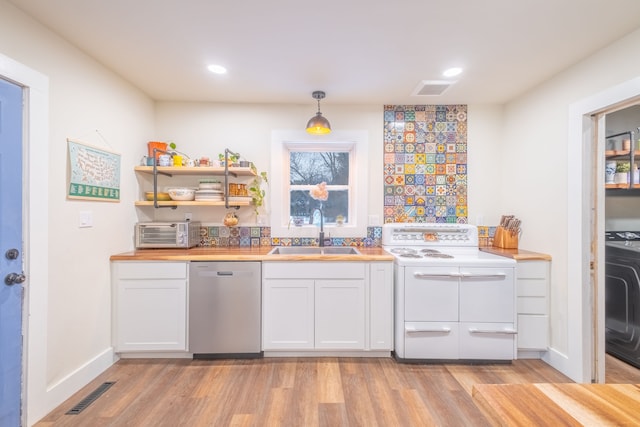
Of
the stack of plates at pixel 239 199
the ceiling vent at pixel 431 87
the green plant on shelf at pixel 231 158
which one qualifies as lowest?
the stack of plates at pixel 239 199

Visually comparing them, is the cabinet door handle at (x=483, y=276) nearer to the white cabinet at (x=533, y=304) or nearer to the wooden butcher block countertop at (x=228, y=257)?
the white cabinet at (x=533, y=304)

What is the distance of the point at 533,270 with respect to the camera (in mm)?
2344

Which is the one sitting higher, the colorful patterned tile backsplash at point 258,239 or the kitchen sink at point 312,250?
the colorful patterned tile backsplash at point 258,239

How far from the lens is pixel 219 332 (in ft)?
7.65

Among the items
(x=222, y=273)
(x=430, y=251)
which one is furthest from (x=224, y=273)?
(x=430, y=251)

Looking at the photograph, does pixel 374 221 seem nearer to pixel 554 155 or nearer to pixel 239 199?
pixel 239 199

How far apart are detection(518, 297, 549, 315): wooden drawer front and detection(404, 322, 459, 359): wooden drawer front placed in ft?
1.95

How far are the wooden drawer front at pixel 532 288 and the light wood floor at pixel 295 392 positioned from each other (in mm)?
566

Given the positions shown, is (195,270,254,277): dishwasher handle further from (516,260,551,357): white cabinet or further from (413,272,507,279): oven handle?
(516,260,551,357): white cabinet

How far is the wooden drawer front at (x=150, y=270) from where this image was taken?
7.58 feet

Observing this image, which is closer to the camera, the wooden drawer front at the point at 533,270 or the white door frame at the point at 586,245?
the white door frame at the point at 586,245

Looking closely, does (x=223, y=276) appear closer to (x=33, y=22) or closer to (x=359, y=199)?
(x=359, y=199)

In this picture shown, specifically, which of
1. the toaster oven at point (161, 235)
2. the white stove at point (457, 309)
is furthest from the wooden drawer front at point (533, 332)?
the toaster oven at point (161, 235)

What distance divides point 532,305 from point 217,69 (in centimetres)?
317
